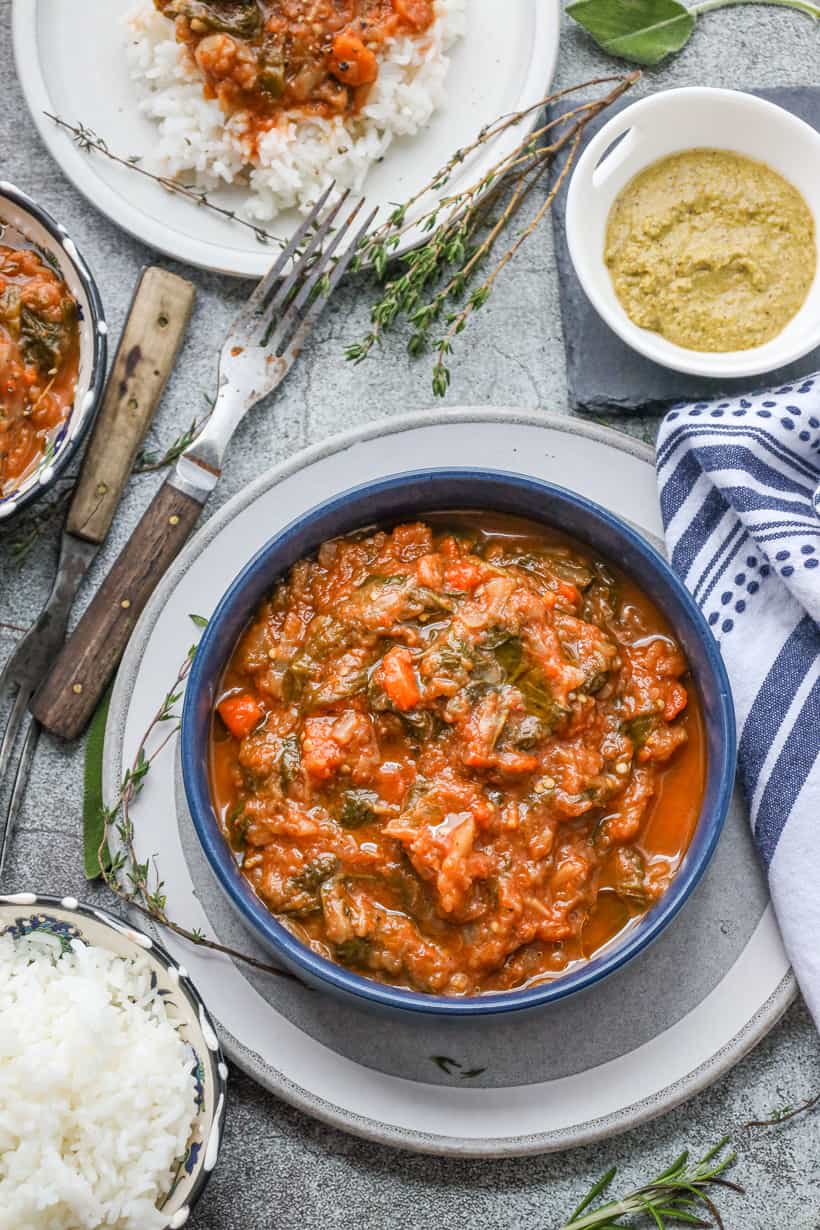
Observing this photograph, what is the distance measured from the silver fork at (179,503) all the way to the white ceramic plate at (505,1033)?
218mm

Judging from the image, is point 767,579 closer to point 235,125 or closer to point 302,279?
point 302,279

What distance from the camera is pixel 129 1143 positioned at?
3.12 m

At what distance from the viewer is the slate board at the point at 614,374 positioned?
12.5 feet

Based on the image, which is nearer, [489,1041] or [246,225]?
[489,1041]

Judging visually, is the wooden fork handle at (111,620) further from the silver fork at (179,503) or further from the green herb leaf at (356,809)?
the green herb leaf at (356,809)

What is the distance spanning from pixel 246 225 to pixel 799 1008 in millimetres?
2918

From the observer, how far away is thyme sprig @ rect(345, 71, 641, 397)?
12.1 ft

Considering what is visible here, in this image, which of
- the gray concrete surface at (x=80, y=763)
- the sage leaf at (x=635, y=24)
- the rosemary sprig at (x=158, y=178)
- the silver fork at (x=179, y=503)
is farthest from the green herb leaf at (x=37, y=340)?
the sage leaf at (x=635, y=24)

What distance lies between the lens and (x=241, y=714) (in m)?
3.34

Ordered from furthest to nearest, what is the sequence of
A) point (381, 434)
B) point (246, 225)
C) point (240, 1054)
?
point (246, 225)
point (381, 434)
point (240, 1054)

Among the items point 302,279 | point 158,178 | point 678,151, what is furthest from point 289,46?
point 678,151

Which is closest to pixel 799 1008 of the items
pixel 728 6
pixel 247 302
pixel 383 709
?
pixel 383 709

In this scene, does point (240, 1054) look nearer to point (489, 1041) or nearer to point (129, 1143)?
point (129, 1143)

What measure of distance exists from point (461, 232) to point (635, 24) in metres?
1.00
